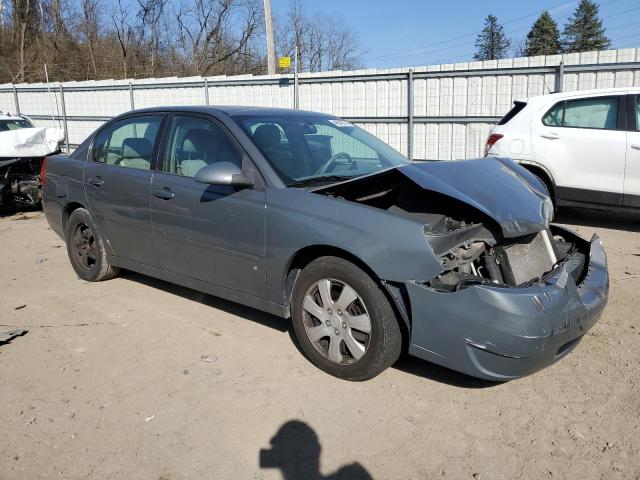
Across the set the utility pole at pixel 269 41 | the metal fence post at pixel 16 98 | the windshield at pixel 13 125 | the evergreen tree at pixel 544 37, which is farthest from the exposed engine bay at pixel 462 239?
the evergreen tree at pixel 544 37

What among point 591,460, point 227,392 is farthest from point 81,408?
point 591,460

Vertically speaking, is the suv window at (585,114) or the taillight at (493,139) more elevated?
the suv window at (585,114)

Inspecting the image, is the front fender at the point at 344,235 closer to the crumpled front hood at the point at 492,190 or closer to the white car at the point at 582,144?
the crumpled front hood at the point at 492,190

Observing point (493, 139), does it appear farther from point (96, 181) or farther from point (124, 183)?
point (96, 181)

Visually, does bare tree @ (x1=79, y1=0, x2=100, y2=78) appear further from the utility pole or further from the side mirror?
the side mirror

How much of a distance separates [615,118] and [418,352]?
549cm

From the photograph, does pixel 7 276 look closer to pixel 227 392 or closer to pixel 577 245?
pixel 227 392

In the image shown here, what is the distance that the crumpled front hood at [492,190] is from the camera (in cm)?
324

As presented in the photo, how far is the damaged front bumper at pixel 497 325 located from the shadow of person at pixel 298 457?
0.76m

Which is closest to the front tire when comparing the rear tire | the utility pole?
→ the rear tire

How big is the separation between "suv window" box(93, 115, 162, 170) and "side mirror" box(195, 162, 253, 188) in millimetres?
1124

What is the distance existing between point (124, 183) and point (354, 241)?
245cm

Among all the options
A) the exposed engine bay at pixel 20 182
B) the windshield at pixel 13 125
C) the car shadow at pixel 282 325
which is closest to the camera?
the car shadow at pixel 282 325

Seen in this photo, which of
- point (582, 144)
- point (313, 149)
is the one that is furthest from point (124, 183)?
point (582, 144)
